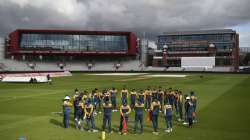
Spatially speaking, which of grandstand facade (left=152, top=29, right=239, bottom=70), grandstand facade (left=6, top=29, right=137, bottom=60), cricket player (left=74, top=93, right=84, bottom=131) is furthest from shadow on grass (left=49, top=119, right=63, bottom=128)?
grandstand facade (left=152, top=29, right=239, bottom=70)

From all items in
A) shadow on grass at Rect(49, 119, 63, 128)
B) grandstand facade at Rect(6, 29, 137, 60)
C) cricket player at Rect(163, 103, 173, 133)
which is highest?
grandstand facade at Rect(6, 29, 137, 60)

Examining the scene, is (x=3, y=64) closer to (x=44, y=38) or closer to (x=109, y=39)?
(x=44, y=38)

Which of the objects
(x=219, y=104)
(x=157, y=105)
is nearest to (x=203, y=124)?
(x=157, y=105)

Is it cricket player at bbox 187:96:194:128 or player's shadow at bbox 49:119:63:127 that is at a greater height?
cricket player at bbox 187:96:194:128

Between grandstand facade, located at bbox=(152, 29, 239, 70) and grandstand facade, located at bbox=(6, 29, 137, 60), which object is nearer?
grandstand facade, located at bbox=(6, 29, 137, 60)

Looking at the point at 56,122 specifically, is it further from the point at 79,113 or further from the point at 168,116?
the point at 168,116

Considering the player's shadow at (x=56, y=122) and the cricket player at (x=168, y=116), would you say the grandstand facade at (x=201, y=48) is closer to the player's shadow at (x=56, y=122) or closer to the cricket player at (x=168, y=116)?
the player's shadow at (x=56, y=122)

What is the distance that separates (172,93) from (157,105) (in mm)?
7413

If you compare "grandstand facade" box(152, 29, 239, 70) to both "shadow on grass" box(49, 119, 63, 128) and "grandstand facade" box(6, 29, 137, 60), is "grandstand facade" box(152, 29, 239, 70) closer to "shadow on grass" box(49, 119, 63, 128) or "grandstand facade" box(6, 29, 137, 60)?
"grandstand facade" box(6, 29, 137, 60)

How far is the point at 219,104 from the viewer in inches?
1272

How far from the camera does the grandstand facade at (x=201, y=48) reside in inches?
6171

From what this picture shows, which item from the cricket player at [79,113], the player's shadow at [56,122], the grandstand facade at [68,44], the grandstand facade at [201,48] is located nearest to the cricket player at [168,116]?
the cricket player at [79,113]

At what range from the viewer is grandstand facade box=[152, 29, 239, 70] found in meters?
157

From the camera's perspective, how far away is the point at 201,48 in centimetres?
17525
